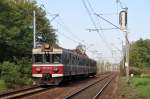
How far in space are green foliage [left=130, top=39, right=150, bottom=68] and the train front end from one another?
5337 centimetres

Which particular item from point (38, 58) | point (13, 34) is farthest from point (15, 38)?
point (38, 58)

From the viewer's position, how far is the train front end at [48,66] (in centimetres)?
3186

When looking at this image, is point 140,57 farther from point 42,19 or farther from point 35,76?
point 35,76

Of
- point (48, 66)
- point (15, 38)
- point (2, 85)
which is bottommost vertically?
point (2, 85)

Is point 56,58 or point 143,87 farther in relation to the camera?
point 56,58

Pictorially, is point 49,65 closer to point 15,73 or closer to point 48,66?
point 48,66

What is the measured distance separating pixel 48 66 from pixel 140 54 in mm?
67068

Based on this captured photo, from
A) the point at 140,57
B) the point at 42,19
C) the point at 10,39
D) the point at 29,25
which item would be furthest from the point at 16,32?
the point at 140,57

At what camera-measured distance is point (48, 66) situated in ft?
105

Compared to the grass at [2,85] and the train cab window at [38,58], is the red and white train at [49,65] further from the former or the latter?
the grass at [2,85]

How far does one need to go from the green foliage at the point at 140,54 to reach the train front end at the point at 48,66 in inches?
2101

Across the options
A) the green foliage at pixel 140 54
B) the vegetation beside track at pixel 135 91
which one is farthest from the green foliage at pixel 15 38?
the green foliage at pixel 140 54

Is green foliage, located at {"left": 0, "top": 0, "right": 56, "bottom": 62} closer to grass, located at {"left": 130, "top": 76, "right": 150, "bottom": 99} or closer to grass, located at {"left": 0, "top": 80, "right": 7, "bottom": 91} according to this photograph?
grass, located at {"left": 0, "top": 80, "right": 7, "bottom": 91}

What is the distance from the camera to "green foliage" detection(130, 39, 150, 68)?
87.8 m
